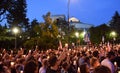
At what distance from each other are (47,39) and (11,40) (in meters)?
6.13

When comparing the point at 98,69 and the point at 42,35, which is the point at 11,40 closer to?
the point at 42,35

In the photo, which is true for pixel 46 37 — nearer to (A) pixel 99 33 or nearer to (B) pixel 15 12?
(B) pixel 15 12

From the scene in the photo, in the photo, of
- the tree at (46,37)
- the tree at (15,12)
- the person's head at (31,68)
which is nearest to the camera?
the person's head at (31,68)

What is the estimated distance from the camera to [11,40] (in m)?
48.5

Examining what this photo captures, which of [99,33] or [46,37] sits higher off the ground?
[99,33]

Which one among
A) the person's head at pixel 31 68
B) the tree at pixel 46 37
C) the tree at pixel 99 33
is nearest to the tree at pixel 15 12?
the tree at pixel 46 37

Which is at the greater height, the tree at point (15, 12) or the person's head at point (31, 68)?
→ the tree at point (15, 12)

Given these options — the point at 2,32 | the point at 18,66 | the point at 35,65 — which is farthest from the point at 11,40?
the point at 35,65

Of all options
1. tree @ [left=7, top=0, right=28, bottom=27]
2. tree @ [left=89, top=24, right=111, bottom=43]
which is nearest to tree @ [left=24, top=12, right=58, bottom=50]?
tree @ [left=7, top=0, right=28, bottom=27]

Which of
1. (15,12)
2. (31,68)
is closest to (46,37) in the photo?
(15,12)

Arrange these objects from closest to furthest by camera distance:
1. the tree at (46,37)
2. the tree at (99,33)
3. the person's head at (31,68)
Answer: the person's head at (31,68), the tree at (46,37), the tree at (99,33)

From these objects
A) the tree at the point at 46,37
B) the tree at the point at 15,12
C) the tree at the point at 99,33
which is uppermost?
the tree at the point at 15,12

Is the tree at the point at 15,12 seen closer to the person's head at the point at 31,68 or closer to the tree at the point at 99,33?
the tree at the point at 99,33

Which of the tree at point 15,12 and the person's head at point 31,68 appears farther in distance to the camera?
the tree at point 15,12
